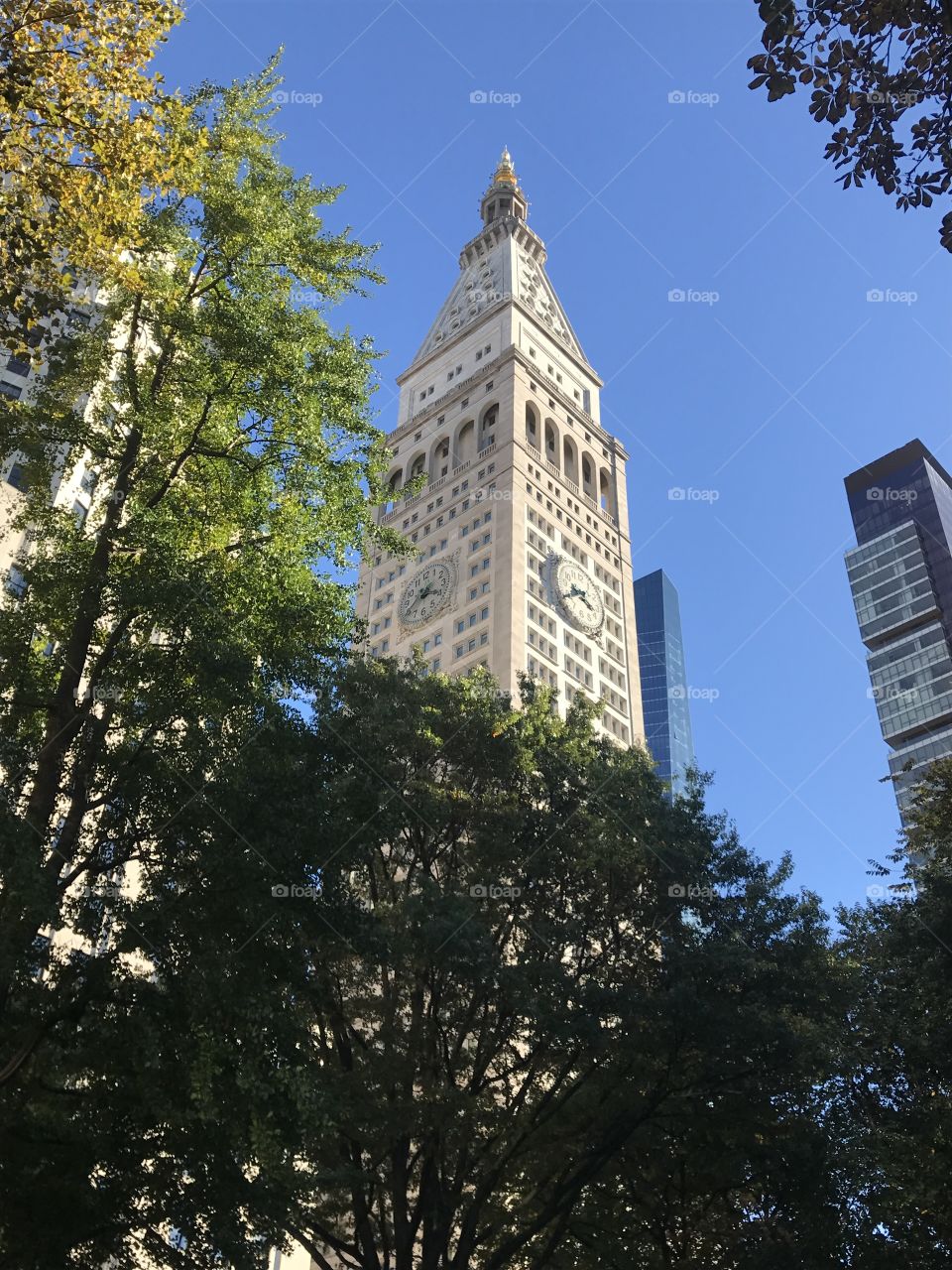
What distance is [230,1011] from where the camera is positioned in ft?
38.3

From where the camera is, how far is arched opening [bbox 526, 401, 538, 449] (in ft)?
258

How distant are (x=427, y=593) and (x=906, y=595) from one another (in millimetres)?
65708

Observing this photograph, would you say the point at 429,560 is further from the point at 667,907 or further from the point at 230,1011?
the point at 230,1011

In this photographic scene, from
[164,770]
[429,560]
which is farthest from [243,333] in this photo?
[429,560]

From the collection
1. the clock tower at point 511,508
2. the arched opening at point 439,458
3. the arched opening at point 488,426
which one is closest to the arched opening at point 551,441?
the clock tower at point 511,508

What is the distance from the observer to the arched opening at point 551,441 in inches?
3174

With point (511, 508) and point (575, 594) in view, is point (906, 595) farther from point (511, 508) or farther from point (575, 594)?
point (511, 508)

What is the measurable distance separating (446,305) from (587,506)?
29.6 meters

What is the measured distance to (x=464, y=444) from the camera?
80562 millimetres

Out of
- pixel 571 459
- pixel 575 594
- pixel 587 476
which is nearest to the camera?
pixel 575 594

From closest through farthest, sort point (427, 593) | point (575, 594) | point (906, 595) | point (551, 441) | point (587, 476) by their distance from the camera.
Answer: point (575, 594)
point (427, 593)
point (551, 441)
point (587, 476)
point (906, 595)

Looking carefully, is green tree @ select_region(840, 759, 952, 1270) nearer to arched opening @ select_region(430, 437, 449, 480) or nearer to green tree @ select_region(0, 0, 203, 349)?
green tree @ select_region(0, 0, 203, 349)

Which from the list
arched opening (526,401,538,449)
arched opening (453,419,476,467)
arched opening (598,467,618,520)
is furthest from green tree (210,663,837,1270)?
arched opening (598,467,618,520)
